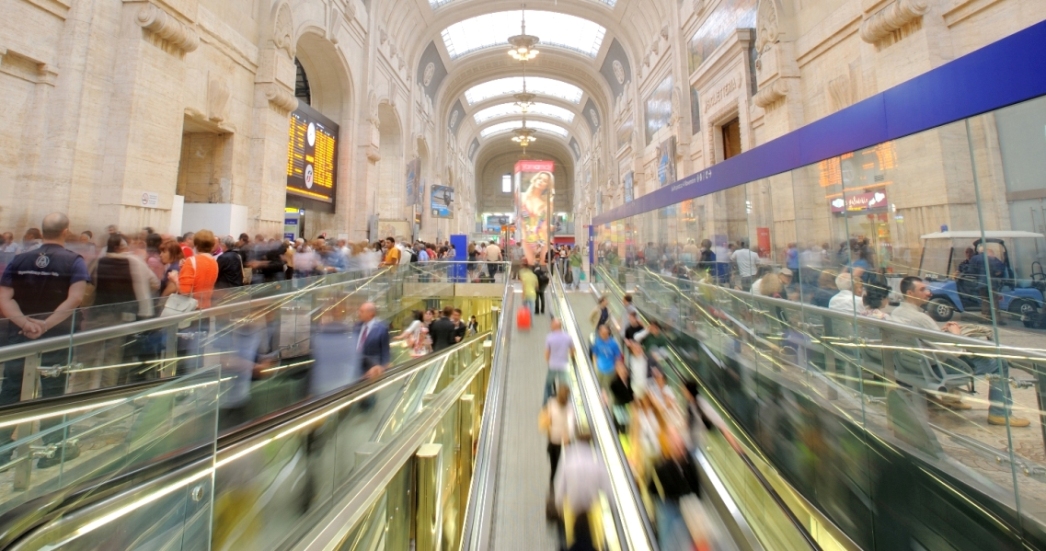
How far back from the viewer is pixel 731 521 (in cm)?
302

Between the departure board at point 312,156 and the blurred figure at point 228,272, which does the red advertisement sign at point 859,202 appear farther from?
the departure board at point 312,156

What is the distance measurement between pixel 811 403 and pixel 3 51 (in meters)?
9.26

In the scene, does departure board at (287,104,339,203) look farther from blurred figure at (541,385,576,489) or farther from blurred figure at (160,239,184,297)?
blurred figure at (541,385,576,489)

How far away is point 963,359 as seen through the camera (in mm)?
2311

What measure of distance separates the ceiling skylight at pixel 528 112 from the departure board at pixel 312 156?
24.0 m

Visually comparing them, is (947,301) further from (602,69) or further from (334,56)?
(602,69)

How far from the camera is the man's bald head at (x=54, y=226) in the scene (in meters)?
3.13

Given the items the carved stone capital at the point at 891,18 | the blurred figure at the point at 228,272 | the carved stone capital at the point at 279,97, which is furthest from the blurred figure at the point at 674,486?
the carved stone capital at the point at 279,97

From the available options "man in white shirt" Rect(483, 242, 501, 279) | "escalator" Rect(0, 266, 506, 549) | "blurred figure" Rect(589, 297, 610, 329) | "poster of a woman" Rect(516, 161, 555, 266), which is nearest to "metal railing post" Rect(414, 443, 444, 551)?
"escalator" Rect(0, 266, 506, 549)

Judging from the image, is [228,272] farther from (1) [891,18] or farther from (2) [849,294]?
(1) [891,18]

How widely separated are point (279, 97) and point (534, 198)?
918 cm

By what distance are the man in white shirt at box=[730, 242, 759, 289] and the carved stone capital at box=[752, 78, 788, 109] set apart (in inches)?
227

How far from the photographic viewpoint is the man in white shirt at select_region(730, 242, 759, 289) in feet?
16.7

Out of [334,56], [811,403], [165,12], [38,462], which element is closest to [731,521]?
[811,403]
